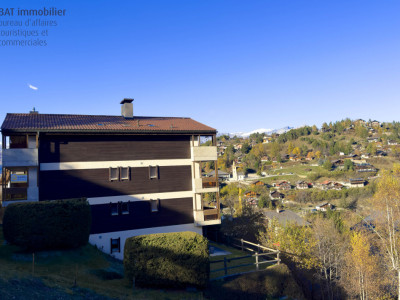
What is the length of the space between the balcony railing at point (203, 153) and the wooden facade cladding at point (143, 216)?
3991 mm

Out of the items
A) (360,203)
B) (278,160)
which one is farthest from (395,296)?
(278,160)

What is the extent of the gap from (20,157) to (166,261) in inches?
593

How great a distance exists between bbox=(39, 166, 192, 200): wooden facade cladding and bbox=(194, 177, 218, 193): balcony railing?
0.82 meters

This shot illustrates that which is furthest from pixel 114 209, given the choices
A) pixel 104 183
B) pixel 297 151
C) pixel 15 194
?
pixel 297 151

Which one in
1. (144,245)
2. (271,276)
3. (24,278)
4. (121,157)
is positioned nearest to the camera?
(24,278)

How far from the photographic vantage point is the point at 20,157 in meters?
21.9

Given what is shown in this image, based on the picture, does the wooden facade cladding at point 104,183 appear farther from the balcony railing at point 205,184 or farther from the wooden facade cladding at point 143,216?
the wooden facade cladding at point 143,216

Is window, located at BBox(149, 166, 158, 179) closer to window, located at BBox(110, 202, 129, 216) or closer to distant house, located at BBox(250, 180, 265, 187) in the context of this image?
window, located at BBox(110, 202, 129, 216)

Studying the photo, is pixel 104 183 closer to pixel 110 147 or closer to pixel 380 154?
pixel 110 147

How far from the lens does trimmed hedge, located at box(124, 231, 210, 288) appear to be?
539 inches

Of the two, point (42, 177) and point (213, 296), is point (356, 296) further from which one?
point (42, 177)

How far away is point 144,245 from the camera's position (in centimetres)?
1382

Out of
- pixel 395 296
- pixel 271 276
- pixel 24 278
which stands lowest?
pixel 395 296

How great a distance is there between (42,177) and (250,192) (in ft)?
350
